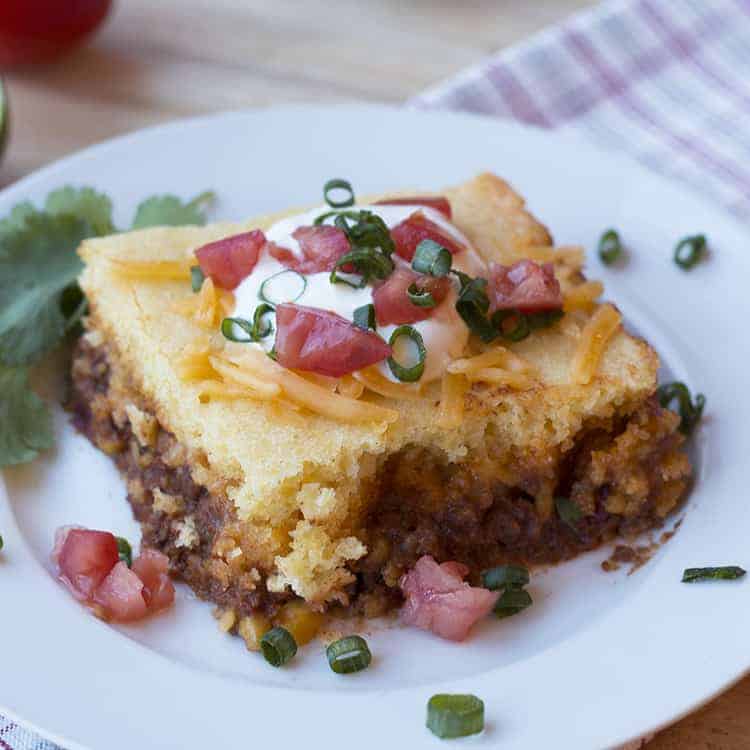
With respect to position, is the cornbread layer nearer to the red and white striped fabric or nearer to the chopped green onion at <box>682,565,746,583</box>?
the chopped green onion at <box>682,565,746,583</box>

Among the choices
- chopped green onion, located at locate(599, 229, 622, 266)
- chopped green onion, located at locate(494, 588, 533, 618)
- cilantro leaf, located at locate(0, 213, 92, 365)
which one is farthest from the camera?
chopped green onion, located at locate(599, 229, 622, 266)

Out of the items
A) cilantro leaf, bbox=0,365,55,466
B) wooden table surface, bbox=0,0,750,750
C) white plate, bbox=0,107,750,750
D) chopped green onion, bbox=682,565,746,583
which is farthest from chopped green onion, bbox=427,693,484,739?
wooden table surface, bbox=0,0,750,750

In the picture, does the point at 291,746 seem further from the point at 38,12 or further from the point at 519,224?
the point at 38,12

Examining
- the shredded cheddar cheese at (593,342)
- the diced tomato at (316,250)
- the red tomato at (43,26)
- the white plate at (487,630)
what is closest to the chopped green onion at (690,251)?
the white plate at (487,630)

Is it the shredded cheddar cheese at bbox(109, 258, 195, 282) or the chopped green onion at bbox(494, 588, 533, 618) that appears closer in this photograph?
the chopped green onion at bbox(494, 588, 533, 618)

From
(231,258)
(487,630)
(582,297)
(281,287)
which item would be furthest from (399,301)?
(487,630)
